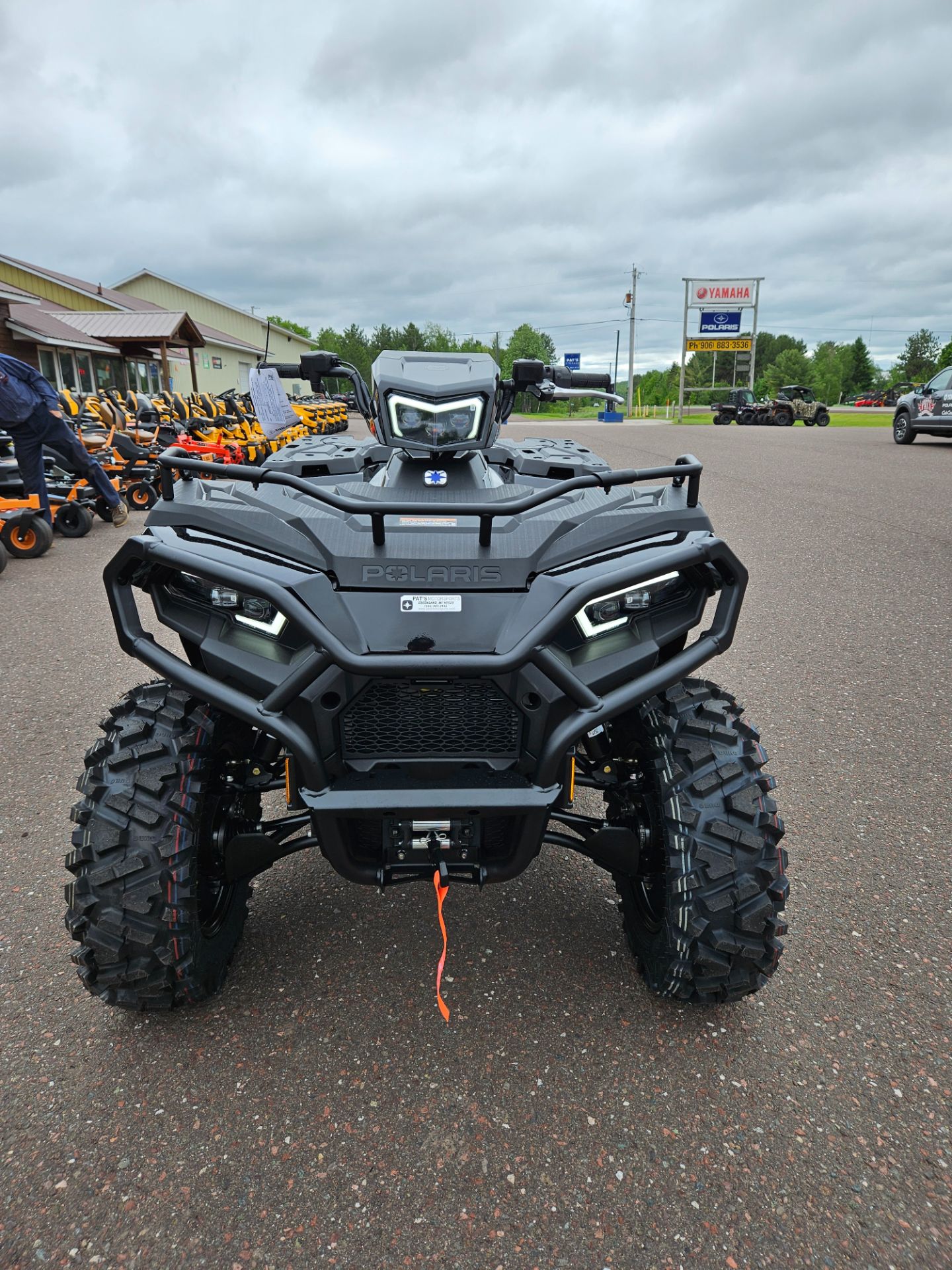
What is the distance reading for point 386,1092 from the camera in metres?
2.02

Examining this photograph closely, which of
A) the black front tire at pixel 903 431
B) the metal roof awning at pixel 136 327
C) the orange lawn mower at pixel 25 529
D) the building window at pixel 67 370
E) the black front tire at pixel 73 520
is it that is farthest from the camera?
the building window at pixel 67 370

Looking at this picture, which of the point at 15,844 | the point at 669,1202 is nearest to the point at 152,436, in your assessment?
the point at 15,844

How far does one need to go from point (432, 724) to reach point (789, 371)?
118 metres

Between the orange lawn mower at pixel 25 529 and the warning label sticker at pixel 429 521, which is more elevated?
the warning label sticker at pixel 429 521

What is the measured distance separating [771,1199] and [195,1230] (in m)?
1.16

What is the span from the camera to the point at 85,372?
34.5m

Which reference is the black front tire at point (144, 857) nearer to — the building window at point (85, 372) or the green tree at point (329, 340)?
the building window at point (85, 372)

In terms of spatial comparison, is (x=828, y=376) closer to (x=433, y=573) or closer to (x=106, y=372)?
(x=106, y=372)

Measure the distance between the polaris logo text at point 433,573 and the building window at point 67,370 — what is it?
115 feet

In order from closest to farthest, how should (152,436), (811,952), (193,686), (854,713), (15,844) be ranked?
(193,686)
(811,952)
(15,844)
(854,713)
(152,436)

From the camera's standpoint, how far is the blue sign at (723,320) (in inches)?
1633

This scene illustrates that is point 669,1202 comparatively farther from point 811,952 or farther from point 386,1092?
point 811,952

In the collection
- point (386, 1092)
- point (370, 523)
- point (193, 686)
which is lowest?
point (386, 1092)

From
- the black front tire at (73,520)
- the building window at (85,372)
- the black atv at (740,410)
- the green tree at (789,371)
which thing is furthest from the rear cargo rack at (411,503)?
the green tree at (789,371)
